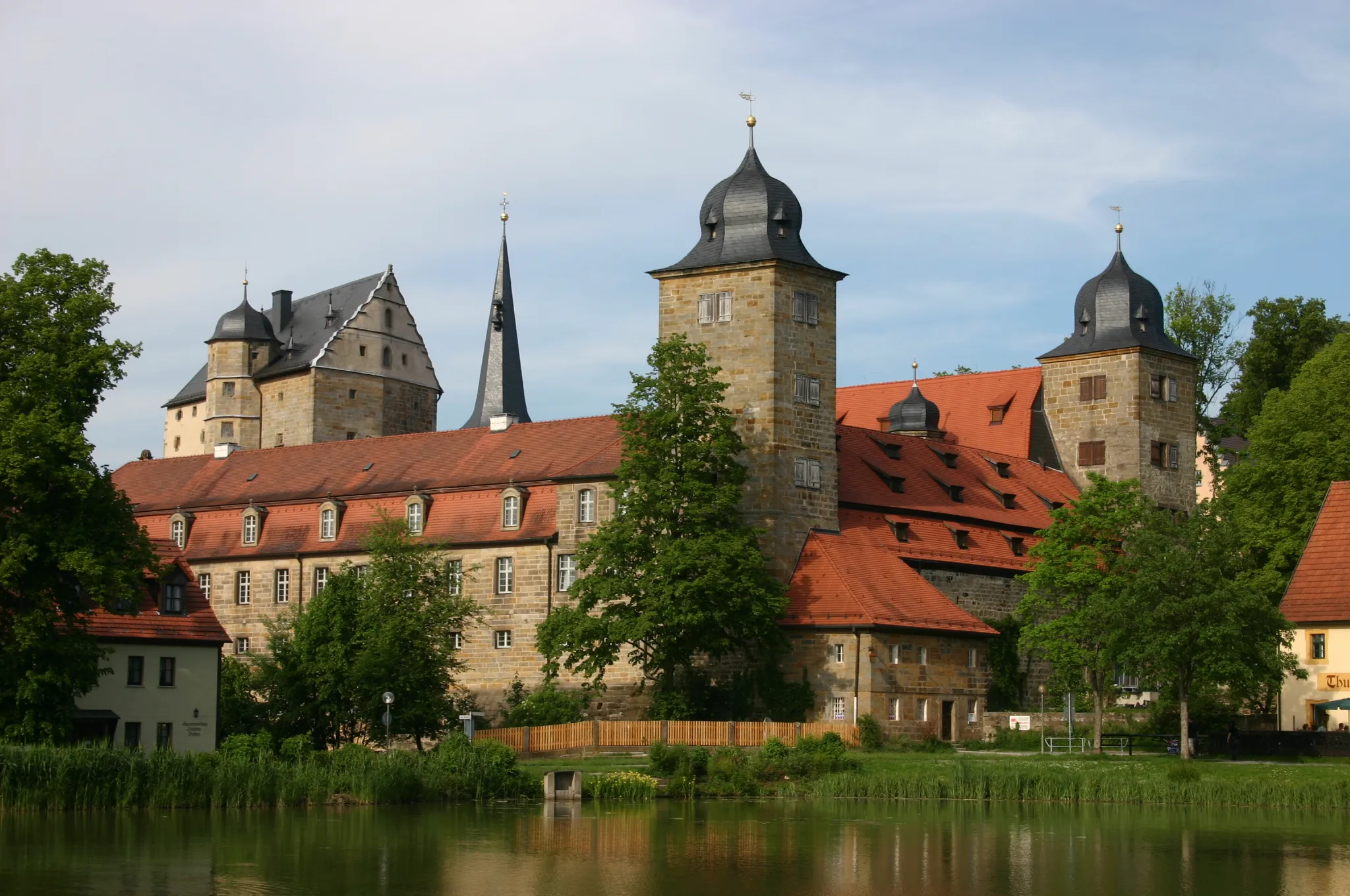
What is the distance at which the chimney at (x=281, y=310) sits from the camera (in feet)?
306

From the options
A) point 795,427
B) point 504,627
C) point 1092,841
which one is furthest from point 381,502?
point 1092,841

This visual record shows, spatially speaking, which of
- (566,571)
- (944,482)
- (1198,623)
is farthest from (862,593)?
(1198,623)

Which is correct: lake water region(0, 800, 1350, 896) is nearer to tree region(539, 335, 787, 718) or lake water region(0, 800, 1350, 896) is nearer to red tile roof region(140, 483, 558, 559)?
tree region(539, 335, 787, 718)

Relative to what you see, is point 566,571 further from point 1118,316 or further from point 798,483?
point 1118,316

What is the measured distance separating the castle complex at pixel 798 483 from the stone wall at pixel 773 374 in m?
0.07

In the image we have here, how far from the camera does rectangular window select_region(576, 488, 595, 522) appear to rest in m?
61.7

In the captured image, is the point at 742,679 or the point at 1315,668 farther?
the point at 742,679

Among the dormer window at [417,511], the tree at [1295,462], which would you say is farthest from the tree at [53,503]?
the tree at [1295,462]

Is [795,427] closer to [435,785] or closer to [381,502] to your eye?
[381,502]

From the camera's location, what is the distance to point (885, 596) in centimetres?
5809

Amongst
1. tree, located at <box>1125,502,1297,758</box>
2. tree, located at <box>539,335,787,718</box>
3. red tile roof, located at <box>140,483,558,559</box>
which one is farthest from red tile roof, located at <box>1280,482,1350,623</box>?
red tile roof, located at <box>140,483,558,559</box>

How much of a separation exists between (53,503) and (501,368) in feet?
179

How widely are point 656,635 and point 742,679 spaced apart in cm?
329

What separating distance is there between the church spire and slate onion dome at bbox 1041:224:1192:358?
2813 cm
